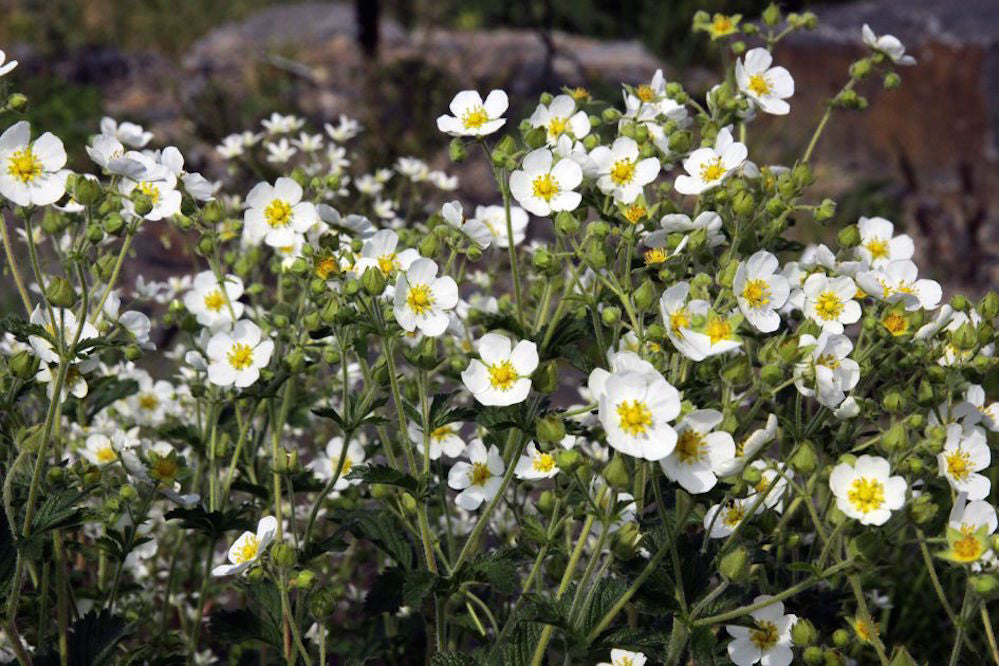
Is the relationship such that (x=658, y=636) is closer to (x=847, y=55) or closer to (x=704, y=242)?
(x=704, y=242)

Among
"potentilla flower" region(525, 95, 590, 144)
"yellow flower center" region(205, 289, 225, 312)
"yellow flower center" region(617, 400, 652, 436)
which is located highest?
"potentilla flower" region(525, 95, 590, 144)

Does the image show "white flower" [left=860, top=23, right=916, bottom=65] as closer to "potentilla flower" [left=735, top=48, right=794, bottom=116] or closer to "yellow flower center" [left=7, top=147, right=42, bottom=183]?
"potentilla flower" [left=735, top=48, right=794, bottom=116]

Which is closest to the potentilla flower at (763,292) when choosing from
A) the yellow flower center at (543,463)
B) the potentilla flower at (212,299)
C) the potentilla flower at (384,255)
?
the yellow flower center at (543,463)

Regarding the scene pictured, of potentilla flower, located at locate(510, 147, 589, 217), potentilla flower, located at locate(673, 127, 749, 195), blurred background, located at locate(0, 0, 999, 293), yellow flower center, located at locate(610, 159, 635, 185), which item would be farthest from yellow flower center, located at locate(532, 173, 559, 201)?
blurred background, located at locate(0, 0, 999, 293)

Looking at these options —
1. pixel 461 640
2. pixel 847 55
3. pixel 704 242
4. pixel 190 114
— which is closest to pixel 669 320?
pixel 704 242

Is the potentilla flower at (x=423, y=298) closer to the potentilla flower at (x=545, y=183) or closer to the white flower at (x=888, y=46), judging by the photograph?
the potentilla flower at (x=545, y=183)

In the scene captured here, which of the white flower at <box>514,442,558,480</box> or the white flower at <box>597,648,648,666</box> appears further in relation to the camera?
the white flower at <box>514,442,558,480</box>

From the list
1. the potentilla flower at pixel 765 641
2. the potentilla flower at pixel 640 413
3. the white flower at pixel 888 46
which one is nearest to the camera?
the potentilla flower at pixel 640 413
